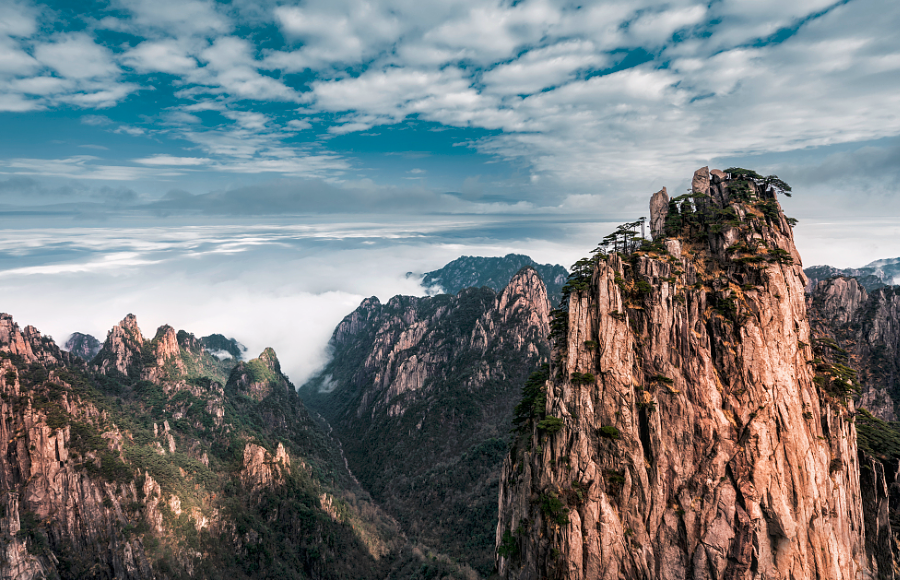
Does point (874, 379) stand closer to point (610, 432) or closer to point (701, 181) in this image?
point (701, 181)

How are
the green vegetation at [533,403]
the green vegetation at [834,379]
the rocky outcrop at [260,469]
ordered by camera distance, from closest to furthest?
1. the green vegetation at [834,379]
2. the green vegetation at [533,403]
3. the rocky outcrop at [260,469]

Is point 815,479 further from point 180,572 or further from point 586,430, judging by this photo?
point 180,572

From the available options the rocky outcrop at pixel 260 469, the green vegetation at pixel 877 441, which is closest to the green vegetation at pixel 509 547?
the green vegetation at pixel 877 441

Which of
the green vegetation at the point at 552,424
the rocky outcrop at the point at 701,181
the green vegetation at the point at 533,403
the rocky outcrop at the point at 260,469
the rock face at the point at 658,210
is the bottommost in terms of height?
the rocky outcrop at the point at 260,469

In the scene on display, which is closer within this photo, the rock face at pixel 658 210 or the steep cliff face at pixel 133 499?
the rock face at pixel 658 210

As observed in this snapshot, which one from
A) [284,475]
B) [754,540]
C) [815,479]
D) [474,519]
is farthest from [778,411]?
[284,475]

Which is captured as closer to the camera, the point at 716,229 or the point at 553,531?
the point at 553,531

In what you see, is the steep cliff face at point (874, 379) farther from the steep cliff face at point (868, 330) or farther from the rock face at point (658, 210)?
the rock face at point (658, 210)
